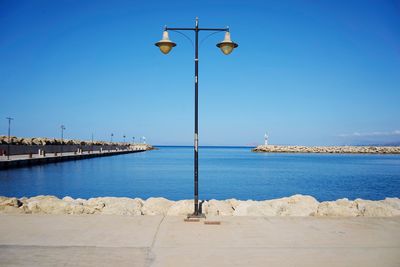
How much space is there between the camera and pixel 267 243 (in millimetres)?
6176

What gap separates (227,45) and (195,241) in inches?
181

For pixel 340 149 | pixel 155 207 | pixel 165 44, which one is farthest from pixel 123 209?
pixel 340 149

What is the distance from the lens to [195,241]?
6.29 metres

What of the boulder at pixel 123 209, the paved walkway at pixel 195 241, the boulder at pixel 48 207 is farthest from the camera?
the boulder at pixel 123 209

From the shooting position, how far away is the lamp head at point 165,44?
846cm

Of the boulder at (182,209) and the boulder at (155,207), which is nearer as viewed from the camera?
the boulder at (182,209)

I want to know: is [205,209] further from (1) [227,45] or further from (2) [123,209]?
(1) [227,45]

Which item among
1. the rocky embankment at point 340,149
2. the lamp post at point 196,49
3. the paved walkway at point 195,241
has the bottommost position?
the rocky embankment at point 340,149

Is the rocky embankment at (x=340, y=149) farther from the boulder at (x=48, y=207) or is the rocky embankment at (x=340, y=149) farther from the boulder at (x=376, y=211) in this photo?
the boulder at (x=48, y=207)

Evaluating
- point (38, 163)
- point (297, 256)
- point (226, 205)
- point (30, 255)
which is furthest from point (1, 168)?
point (297, 256)

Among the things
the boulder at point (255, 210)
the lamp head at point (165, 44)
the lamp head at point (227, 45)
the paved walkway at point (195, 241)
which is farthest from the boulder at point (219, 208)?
the lamp head at point (165, 44)

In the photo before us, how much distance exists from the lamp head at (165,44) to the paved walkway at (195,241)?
3.94 metres

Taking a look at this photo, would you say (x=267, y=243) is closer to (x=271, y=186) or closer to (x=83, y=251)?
(x=83, y=251)

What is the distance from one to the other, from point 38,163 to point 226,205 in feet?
116
